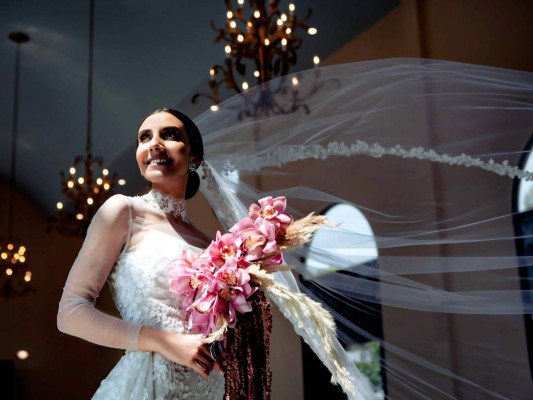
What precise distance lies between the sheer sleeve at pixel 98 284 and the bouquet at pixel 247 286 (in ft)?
0.62

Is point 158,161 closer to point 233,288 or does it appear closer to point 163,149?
point 163,149

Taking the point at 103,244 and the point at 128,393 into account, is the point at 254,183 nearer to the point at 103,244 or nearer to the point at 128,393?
the point at 103,244

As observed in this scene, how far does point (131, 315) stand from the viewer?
6.87 ft

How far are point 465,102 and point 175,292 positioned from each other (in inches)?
51.4

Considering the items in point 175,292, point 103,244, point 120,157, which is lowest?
point 175,292

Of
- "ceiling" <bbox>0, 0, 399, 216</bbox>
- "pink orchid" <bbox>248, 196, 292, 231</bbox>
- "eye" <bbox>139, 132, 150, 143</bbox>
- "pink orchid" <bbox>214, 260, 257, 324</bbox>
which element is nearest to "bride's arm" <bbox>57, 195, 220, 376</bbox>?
"pink orchid" <bbox>214, 260, 257, 324</bbox>

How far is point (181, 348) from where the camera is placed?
6.13 feet

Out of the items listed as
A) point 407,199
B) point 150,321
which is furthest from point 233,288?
point 407,199

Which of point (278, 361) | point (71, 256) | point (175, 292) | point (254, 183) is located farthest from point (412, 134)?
point (71, 256)

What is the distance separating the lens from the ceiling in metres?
7.71

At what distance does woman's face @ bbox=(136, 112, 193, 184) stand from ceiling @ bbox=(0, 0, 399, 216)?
508 centimetres

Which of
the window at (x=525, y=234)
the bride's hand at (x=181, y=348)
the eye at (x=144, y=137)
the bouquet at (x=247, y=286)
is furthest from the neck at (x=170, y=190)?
the window at (x=525, y=234)

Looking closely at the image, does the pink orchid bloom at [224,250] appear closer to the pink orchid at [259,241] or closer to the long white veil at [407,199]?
the pink orchid at [259,241]

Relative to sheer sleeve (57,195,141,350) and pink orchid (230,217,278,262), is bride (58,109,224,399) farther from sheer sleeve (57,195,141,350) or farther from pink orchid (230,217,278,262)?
pink orchid (230,217,278,262)
